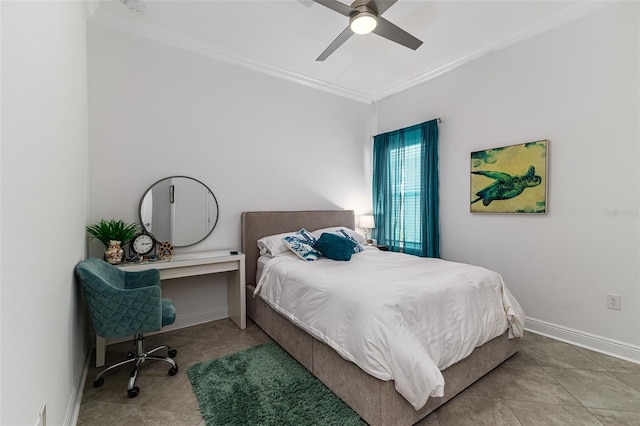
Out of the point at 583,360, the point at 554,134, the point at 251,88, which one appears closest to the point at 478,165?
the point at 554,134

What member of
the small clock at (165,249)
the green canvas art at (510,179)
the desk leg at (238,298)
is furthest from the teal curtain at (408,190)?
the small clock at (165,249)

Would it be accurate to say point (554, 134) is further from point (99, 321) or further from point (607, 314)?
point (99, 321)

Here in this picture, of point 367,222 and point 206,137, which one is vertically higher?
point 206,137

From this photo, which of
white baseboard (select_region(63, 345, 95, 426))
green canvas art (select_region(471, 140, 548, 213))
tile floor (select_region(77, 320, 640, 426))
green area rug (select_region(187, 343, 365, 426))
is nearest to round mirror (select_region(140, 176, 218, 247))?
tile floor (select_region(77, 320, 640, 426))

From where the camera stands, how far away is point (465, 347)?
1.81m

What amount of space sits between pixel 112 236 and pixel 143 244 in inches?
11.2

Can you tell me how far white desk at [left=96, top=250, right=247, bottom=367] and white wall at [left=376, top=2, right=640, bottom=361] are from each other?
8.72 feet

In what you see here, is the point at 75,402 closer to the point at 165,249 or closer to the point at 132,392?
the point at 132,392

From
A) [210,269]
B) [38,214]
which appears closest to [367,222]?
[210,269]

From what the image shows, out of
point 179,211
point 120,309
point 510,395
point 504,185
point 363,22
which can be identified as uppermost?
point 363,22

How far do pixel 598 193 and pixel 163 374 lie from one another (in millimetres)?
3832

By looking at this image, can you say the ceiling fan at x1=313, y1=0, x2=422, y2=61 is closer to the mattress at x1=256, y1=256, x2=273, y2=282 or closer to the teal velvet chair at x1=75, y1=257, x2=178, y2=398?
the mattress at x1=256, y1=256, x2=273, y2=282

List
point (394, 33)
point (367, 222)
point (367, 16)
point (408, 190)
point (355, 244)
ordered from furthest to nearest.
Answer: point (367, 222) → point (408, 190) → point (355, 244) → point (394, 33) → point (367, 16)

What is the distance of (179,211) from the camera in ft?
9.74
